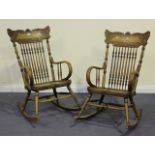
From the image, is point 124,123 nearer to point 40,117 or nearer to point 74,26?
point 40,117

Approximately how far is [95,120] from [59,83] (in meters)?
0.59

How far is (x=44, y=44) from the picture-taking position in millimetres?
4227

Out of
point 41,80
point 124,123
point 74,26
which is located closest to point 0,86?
point 41,80

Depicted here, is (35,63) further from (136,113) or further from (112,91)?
(136,113)

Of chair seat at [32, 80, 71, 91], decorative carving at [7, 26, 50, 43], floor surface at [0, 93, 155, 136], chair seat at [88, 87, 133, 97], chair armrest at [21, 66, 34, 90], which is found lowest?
floor surface at [0, 93, 155, 136]

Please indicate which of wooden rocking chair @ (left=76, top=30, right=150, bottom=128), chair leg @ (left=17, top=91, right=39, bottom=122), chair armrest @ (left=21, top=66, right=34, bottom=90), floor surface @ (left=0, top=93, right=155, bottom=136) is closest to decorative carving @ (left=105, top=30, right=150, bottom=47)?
wooden rocking chair @ (left=76, top=30, right=150, bottom=128)

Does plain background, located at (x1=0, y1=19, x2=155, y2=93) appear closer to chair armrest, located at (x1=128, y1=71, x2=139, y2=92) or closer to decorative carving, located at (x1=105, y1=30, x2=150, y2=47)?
decorative carving, located at (x1=105, y1=30, x2=150, y2=47)

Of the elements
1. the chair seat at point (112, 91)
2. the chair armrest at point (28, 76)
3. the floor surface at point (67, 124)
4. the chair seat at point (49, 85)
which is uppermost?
the chair armrest at point (28, 76)

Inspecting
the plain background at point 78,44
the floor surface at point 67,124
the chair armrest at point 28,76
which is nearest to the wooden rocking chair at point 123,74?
the floor surface at point 67,124

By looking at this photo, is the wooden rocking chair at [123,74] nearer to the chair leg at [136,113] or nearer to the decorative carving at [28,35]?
the chair leg at [136,113]

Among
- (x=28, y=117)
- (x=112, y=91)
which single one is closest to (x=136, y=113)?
(x=112, y=91)

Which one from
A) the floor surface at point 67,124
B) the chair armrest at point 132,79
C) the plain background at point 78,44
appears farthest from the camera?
the plain background at point 78,44

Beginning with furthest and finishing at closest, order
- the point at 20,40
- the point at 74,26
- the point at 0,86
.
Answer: the point at 0,86
the point at 74,26
the point at 20,40

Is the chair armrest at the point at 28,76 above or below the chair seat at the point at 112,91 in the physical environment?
above
